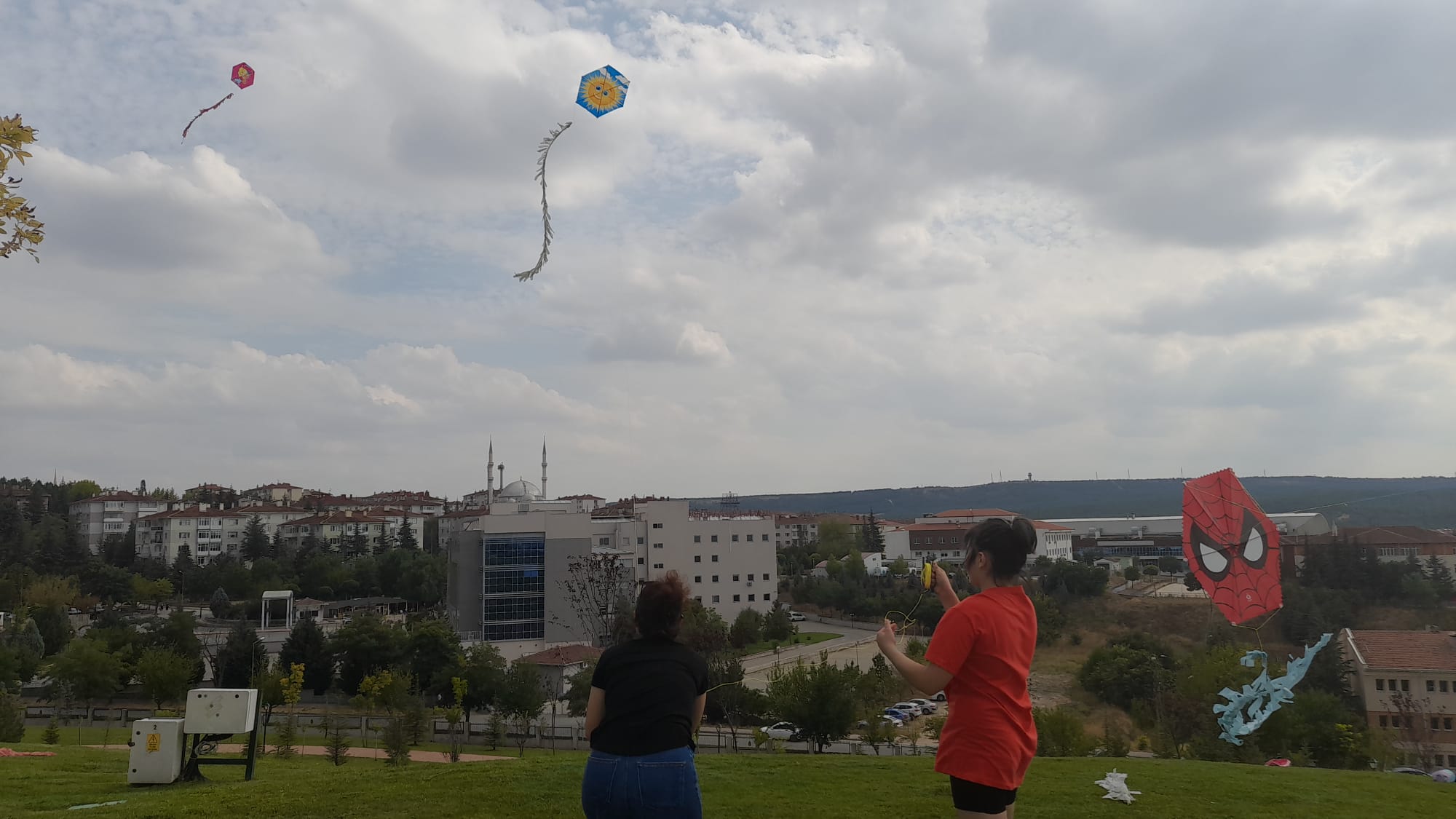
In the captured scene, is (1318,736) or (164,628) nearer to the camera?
(1318,736)

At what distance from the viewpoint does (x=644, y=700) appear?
329cm

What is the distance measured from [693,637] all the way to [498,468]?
4570cm

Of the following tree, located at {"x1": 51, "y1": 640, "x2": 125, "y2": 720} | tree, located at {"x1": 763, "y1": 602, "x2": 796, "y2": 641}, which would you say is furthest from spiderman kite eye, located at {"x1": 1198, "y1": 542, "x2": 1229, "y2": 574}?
tree, located at {"x1": 763, "y1": 602, "x2": 796, "y2": 641}

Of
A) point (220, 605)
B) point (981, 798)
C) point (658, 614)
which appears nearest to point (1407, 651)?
point (981, 798)

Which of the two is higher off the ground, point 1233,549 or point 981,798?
point 1233,549

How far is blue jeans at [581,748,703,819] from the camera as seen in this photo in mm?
3180

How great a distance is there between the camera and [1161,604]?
54.7 meters

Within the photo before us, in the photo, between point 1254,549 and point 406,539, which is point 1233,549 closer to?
point 1254,549

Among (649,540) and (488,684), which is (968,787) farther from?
(649,540)

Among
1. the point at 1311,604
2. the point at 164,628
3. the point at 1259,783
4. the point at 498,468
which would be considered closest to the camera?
the point at 1259,783

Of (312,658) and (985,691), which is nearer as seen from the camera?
(985,691)

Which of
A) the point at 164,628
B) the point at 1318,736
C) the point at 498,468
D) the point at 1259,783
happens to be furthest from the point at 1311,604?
the point at 498,468

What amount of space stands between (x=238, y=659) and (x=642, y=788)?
42944 millimetres

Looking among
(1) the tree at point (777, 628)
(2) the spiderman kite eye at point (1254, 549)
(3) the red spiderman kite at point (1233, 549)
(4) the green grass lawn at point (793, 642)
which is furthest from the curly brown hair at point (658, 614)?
(1) the tree at point (777, 628)
